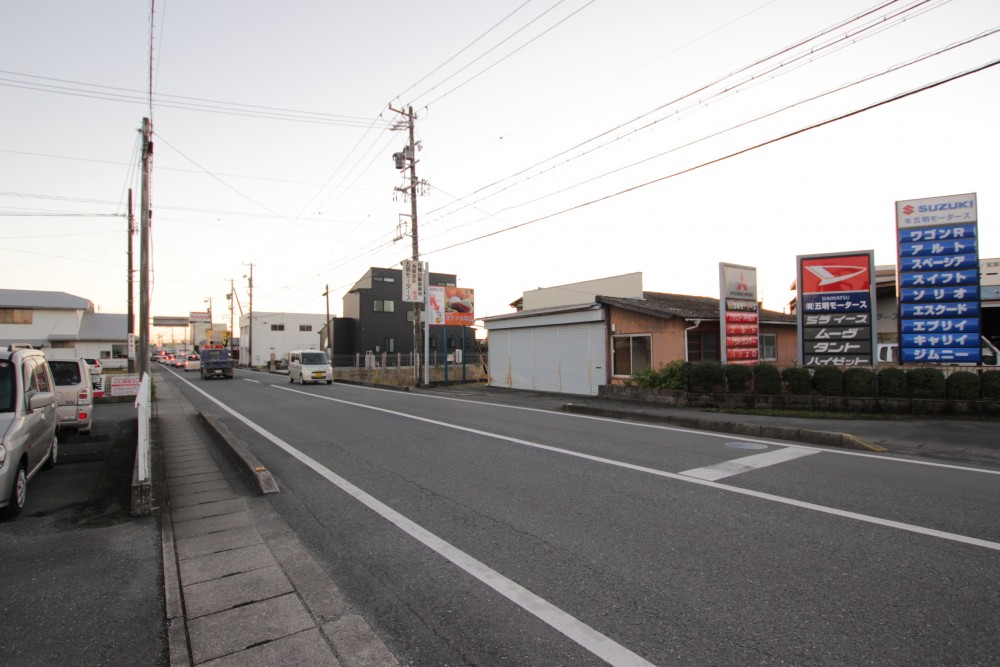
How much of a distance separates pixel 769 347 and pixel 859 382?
11.4 m

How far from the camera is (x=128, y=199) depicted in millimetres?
21500

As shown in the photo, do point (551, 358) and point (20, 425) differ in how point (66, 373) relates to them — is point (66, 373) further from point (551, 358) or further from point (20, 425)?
point (551, 358)

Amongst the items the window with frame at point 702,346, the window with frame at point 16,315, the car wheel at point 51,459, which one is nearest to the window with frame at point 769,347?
the window with frame at point 702,346

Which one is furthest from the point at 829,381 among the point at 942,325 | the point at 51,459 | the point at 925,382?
the point at 51,459

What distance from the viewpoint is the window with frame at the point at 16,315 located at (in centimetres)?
4497

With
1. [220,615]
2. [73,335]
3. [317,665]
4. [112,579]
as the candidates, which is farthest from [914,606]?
[73,335]

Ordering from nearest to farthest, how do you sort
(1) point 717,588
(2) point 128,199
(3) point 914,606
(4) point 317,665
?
1. (4) point 317,665
2. (3) point 914,606
3. (1) point 717,588
4. (2) point 128,199

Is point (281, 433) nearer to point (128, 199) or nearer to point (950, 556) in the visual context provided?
point (950, 556)

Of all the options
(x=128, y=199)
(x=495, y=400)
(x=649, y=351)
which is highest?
(x=128, y=199)

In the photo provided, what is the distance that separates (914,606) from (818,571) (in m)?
0.62

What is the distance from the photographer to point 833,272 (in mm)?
14703

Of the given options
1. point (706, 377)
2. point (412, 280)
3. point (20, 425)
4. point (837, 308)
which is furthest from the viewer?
point (412, 280)

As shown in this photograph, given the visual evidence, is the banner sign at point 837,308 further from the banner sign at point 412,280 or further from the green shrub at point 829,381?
the banner sign at point 412,280

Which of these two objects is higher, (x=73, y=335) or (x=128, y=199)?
(x=128, y=199)
